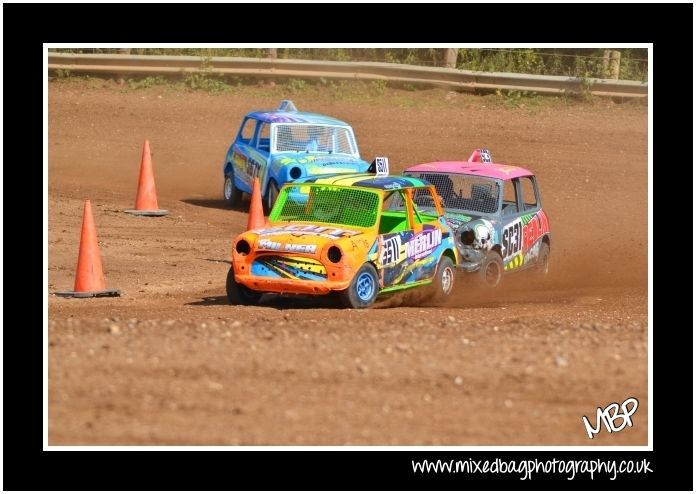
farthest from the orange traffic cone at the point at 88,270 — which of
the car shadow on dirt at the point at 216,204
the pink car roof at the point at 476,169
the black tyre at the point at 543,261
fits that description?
the car shadow on dirt at the point at 216,204

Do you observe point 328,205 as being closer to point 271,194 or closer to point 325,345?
point 325,345

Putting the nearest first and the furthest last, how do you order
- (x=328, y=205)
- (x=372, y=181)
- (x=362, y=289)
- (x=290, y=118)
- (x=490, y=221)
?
(x=362, y=289), (x=328, y=205), (x=372, y=181), (x=490, y=221), (x=290, y=118)

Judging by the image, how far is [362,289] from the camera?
11.8 m

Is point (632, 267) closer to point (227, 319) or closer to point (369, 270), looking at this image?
point (369, 270)

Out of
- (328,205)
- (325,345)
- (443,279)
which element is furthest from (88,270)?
(325,345)

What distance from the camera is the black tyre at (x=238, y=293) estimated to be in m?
12.0

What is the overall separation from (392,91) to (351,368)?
59.4 feet

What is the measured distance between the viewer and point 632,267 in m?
15.6

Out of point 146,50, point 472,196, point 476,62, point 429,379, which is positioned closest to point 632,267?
point 472,196

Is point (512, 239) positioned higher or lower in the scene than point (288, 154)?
lower

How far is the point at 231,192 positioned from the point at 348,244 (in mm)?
7953

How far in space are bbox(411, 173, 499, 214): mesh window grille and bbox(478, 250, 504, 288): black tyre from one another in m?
0.71

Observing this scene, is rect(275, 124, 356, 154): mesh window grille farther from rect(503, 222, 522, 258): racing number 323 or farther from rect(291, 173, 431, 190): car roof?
rect(291, 173, 431, 190): car roof

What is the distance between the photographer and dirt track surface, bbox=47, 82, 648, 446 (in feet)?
25.3
